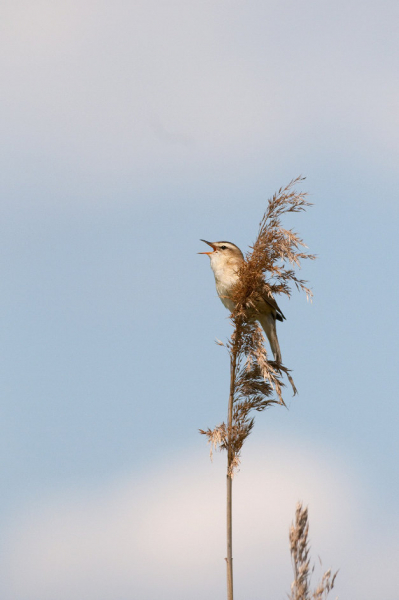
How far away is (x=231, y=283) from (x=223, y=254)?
600 mm

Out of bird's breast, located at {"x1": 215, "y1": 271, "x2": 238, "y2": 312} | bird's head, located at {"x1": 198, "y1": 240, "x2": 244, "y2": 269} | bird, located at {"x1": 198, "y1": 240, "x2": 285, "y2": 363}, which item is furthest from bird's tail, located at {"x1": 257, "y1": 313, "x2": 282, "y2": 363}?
bird's head, located at {"x1": 198, "y1": 240, "x2": 244, "y2": 269}

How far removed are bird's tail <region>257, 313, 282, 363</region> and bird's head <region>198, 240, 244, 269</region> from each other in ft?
2.46

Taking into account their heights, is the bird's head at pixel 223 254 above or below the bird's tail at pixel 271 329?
above

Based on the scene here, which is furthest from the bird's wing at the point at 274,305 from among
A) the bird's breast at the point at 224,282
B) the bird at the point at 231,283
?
→ the bird's breast at the point at 224,282

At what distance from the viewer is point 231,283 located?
6.80 m

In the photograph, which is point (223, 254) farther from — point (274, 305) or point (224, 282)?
point (274, 305)

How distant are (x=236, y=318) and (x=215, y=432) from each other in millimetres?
814

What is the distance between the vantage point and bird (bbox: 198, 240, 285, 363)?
646 centimetres

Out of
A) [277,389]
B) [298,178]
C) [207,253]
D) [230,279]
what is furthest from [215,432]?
[207,253]

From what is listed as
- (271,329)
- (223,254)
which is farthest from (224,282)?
(271,329)

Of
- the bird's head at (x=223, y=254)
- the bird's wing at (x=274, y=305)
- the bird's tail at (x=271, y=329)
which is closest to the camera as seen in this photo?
the bird's wing at (x=274, y=305)

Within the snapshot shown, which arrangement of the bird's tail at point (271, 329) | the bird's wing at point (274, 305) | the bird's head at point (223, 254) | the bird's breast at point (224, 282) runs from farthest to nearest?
the bird's head at point (223, 254), the bird's breast at point (224, 282), the bird's tail at point (271, 329), the bird's wing at point (274, 305)

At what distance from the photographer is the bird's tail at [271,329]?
21.7 ft

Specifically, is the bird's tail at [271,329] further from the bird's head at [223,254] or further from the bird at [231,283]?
the bird's head at [223,254]
